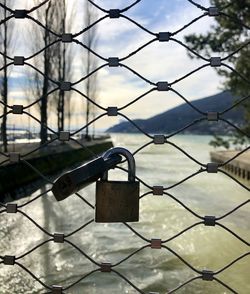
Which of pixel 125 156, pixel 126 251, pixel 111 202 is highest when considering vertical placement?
pixel 125 156

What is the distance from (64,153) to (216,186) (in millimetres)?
7578

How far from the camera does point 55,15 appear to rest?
1973 cm

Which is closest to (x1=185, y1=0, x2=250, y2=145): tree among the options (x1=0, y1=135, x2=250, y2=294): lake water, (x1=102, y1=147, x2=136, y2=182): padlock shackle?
(x1=0, y1=135, x2=250, y2=294): lake water

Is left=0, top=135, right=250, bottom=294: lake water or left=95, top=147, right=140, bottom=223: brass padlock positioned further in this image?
left=0, top=135, right=250, bottom=294: lake water

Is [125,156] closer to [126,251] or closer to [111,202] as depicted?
[111,202]

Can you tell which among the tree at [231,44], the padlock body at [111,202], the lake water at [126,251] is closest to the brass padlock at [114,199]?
the padlock body at [111,202]

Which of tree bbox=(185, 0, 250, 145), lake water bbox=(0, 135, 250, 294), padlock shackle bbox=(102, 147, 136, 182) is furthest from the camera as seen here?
tree bbox=(185, 0, 250, 145)

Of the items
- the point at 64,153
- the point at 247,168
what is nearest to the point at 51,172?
the point at 64,153

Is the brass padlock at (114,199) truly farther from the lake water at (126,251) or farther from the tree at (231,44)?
the tree at (231,44)

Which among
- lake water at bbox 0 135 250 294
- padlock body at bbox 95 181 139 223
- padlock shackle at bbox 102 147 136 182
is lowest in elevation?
lake water at bbox 0 135 250 294

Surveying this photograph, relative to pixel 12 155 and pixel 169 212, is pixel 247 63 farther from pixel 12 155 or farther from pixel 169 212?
pixel 12 155

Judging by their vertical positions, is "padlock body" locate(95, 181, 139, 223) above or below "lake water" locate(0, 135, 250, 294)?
above

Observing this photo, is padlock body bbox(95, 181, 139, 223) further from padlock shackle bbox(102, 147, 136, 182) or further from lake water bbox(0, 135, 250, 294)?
lake water bbox(0, 135, 250, 294)

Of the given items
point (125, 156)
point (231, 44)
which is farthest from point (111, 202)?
point (231, 44)
